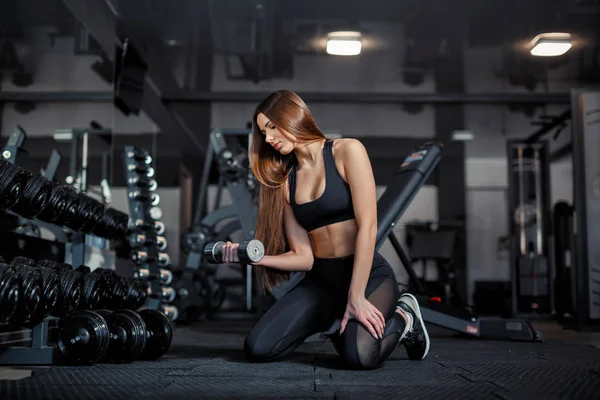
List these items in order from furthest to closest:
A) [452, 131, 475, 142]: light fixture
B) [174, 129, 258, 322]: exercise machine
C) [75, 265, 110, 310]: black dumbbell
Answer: [452, 131, 475, 142]: light fixture
[174, 129, 258, 322]: exercise machine
[75, 265, 110, 310]: black dumbbell

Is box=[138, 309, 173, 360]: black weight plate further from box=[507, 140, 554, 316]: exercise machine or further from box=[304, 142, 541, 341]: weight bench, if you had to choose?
box=[507, 140, 554, 316]: exercise machine

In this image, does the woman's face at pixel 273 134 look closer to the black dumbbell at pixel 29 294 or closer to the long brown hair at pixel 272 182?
the long brown hair at pixel 272 182

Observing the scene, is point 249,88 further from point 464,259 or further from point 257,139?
point 257,139

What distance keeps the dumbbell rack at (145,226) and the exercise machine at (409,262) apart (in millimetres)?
1520

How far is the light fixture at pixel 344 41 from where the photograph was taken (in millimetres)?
6238

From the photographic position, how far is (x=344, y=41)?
6.27 m

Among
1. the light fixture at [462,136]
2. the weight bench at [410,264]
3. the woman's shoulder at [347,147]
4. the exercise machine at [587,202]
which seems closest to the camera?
the woman's shoulder at [347,147]

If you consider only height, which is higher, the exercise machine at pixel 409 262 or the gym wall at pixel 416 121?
the gym wall at pixel 416 121

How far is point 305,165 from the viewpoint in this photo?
2.41 m

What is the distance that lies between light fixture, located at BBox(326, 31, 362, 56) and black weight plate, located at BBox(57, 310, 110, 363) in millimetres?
4544

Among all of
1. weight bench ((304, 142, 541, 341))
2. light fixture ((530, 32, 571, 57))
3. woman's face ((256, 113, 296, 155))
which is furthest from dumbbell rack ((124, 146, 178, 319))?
light fixture ((530, 32, 571, 57))

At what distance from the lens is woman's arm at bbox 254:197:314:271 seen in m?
2.37

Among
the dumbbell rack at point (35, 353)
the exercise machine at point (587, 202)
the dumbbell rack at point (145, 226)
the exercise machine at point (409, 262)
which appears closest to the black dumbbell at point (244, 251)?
the dumbbell rack at point (35, 353)

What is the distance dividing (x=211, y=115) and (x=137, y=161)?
3.82 meters
